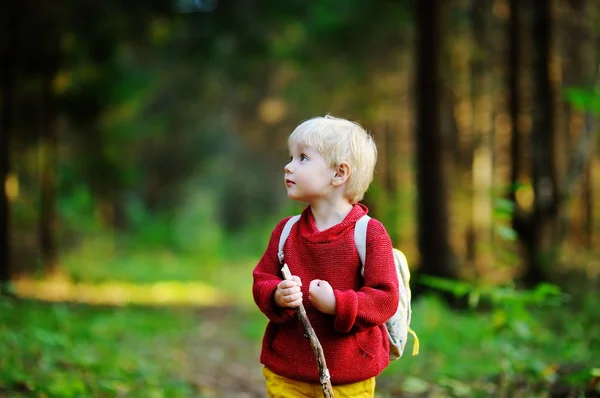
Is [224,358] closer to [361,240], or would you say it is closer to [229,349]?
[229,349]

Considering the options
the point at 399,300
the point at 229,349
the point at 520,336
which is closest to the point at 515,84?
the point at 229,349

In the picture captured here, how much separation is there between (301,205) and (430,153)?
16.3ft

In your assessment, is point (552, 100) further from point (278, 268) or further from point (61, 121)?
point (61, 121)

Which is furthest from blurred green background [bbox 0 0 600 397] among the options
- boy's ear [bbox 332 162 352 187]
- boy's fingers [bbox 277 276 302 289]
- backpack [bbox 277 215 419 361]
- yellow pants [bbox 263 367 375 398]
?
boy's fingers [bbox 277 276 302 289]

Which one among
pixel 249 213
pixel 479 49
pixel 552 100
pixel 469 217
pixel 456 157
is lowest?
pixel 249 213

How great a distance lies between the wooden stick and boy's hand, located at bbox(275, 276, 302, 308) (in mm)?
37

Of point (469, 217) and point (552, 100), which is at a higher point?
point (552, 100)

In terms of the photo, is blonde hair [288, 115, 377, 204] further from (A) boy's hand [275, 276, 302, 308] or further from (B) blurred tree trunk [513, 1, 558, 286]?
(B) blurred tree trunk [513, 1, 558, 286]

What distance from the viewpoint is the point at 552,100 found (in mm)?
13125

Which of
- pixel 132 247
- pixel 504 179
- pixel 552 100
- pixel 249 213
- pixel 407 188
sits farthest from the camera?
pixel 249 213

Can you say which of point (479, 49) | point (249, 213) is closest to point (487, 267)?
point (479, 49)

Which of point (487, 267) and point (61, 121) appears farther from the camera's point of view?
point (61, 121)

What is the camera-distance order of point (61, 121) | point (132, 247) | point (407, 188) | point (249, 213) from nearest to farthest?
point (61, 121), point (407, 188), point (132, 247), point (249, 213)

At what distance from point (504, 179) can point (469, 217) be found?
411 centimetres
